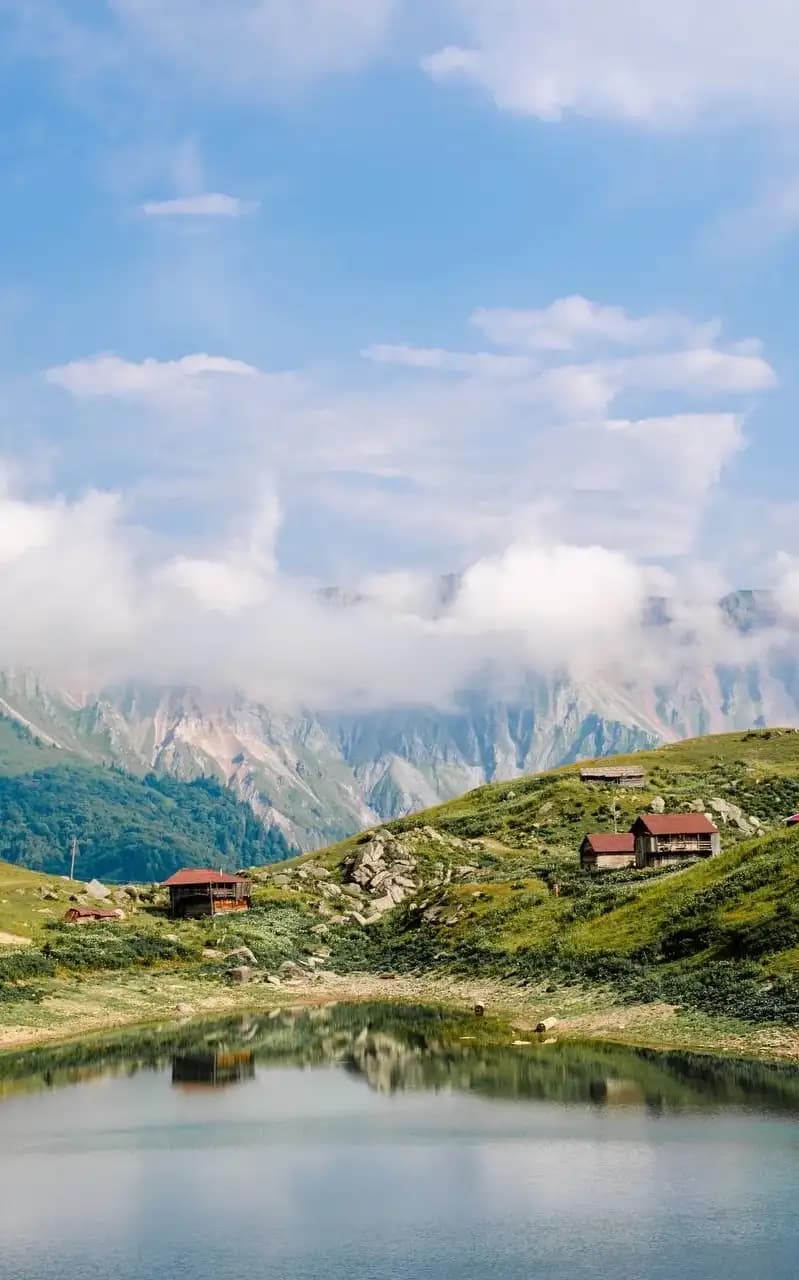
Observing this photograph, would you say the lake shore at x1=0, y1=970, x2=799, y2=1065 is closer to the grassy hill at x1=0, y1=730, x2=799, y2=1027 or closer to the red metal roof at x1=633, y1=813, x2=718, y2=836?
the grassy hill at x1=0, y1=730, x2=799, y2=1027

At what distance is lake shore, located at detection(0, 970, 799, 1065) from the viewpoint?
76.6 meters

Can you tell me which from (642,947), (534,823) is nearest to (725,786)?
(534,823)

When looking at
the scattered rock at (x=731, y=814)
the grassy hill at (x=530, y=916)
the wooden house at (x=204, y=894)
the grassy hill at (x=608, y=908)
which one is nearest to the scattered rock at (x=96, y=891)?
the grassy hill at (x=530, y=916)

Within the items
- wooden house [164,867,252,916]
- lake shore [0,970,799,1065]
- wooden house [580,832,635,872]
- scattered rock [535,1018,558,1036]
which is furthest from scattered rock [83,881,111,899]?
scattered rock [535,1018,558,1036]

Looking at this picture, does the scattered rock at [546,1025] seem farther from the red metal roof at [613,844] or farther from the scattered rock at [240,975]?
the red metal roof at [613,844]

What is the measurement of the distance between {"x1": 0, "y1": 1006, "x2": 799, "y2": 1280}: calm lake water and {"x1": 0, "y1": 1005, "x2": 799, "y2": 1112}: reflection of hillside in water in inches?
11.3

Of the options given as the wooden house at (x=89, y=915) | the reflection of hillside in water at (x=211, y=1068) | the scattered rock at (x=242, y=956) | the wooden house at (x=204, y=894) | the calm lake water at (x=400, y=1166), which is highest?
the wooden house at (x=204, y=894)

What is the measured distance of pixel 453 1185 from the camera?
162ft

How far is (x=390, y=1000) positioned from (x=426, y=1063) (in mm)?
30778

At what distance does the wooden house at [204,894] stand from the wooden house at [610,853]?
151 feet

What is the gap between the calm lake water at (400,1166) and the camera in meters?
41.0

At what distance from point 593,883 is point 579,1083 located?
7528 cm

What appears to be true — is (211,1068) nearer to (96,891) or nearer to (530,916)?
(530,916)

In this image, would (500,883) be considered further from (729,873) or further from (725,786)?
(725,786)
